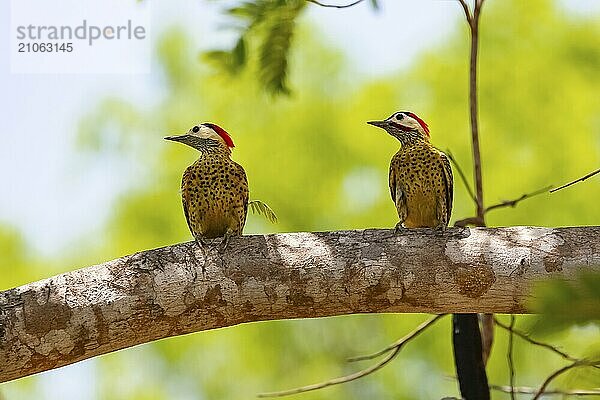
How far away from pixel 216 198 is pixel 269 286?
1.18 ft

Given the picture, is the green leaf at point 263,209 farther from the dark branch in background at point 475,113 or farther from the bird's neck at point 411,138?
the dark branch in background at point 475,113

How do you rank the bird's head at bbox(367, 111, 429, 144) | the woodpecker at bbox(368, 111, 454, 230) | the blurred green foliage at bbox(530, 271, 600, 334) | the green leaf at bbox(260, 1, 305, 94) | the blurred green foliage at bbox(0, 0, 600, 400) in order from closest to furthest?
the blurred green foliage at bbox(530, 271, 600, 334) → the green leaf at bbox(260, 1, 305, 94) → the woodpecker at bbox(368, 111, 454, 230) → the bird's head at bbox(367, 111, 429, 144) → the blurred green foliage at bbox(0, 0, 600, 400)

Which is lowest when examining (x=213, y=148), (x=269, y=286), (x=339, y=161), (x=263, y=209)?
(x=269, y=286)

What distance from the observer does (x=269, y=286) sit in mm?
1199

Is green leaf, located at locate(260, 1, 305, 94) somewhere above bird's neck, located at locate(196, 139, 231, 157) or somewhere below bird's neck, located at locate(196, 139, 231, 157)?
above

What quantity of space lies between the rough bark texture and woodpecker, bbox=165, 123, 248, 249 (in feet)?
0.92

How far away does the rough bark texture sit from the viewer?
1171 mm

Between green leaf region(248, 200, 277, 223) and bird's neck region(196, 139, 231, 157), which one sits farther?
bird's neck region(196, 139, 231, 157)

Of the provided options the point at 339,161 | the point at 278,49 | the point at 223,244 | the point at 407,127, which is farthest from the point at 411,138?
the point at 339,161

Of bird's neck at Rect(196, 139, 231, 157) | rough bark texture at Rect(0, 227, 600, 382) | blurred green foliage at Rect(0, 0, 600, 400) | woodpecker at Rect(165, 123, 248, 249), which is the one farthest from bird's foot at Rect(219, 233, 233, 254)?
blurred green foliage at Rect(0, 0, 600, 400)

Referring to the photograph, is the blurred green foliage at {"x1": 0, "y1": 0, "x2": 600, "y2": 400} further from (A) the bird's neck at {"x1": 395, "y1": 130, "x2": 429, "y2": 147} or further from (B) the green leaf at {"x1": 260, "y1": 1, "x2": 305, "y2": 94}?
(B) the green leaf at {"x1": 260, "y1": 1, "x2": 305, "y2": 94}

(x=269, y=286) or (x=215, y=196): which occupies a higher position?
(x=215, y=196)

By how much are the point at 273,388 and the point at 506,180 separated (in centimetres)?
170

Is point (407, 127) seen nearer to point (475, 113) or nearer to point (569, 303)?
point (475, 113)
